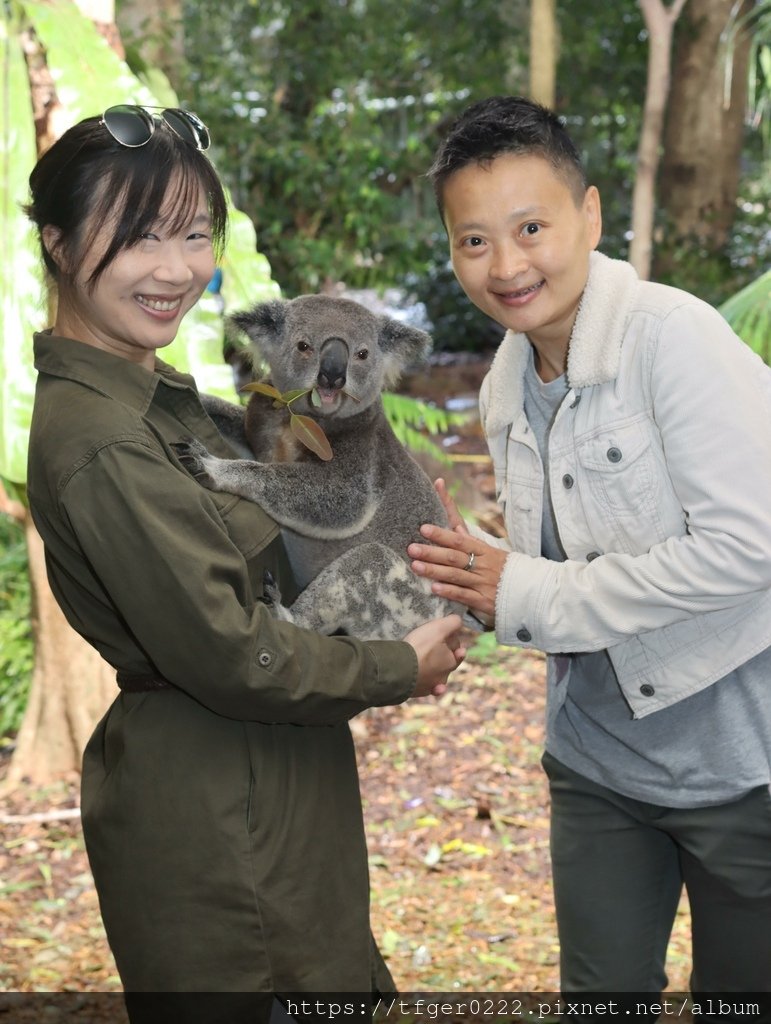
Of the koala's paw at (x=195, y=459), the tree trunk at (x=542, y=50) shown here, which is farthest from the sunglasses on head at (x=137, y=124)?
the tree trunk at (x=542, y=50)

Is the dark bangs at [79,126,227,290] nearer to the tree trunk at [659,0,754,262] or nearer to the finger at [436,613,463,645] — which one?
the finger at [436,613,463,645]

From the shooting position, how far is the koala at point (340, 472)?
1.83 metres

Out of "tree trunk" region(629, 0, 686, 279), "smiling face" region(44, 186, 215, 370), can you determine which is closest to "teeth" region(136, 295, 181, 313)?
"smiling face" region(44, 186, 215, 370)

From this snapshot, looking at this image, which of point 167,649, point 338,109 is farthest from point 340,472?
point 338,109

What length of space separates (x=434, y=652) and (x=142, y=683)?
1.42 feet

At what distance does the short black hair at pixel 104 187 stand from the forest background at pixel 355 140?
1376 millimetres

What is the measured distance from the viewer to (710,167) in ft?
27.3

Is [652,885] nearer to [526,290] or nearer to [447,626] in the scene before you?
[447,626]

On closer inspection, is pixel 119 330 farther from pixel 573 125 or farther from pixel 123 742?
pixel 573 125

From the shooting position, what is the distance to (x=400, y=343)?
2.04 m

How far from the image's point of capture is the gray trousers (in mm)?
1694

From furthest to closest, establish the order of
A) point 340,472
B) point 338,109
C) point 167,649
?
point 338,109, point 340,472, point 167,649

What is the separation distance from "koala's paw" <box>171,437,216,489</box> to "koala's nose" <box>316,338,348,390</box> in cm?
30

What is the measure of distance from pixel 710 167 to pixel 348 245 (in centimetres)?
318
